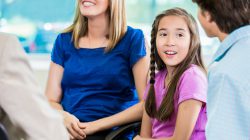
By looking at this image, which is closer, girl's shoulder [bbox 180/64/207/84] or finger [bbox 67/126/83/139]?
girl's shoulder [bbox 180/64/207/84]

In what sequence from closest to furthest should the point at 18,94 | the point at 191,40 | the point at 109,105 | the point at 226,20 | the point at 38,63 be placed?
the point at 18,94 < the point at 226,20 < the point at 191,40 < the point at 109,105 < the point at 38,63

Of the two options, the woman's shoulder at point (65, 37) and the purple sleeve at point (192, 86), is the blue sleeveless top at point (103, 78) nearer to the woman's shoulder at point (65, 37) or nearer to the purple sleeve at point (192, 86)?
the woman's shoulder at point (65, 37)

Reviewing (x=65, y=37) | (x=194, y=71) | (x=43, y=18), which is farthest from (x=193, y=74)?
(x=43, y=18)

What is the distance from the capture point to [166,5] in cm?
308

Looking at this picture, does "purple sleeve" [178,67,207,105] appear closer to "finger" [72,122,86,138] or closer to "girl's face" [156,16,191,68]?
"girl's face" [156,16,191,68]

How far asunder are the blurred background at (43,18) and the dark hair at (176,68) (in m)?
0.97

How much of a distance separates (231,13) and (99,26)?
1047 millimetres

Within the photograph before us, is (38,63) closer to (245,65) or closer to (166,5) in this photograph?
(166,5)

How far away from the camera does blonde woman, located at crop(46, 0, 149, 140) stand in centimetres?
215

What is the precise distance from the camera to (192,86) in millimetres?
1828

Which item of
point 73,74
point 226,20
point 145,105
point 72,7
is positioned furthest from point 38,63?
point 226,20

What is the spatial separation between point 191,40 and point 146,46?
318mm

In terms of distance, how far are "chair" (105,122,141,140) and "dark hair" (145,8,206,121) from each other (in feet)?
0.41

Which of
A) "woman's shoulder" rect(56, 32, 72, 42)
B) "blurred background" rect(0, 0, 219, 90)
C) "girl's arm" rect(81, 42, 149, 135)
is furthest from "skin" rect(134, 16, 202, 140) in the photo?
"blurred background" rect(0, 0, 219, 90)
